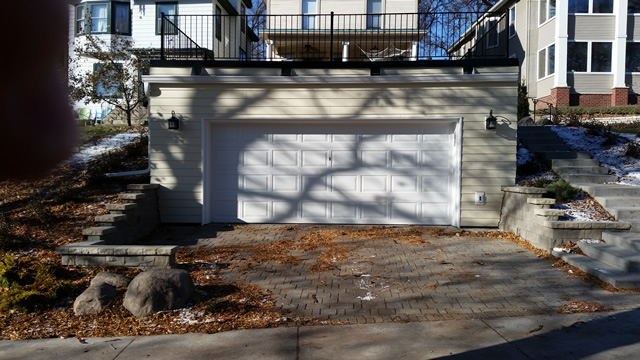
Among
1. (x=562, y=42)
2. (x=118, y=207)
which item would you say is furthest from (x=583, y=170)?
(x=562, y=42)

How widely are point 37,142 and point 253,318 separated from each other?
4.04m

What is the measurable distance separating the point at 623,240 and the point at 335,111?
17.5 feet

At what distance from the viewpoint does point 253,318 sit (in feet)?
16.5

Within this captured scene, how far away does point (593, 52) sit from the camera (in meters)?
21.2

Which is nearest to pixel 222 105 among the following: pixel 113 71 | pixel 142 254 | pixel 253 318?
pixel 142 254

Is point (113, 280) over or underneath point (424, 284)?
over

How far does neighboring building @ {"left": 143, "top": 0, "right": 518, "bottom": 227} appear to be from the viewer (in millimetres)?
9547

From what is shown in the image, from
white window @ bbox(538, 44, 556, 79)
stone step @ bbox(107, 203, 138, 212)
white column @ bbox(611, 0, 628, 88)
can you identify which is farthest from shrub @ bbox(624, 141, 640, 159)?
white column @ bbox(611, 0, 628, 88)

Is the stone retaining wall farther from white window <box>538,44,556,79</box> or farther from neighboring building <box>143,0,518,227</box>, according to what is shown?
white window <box>538,44,556,79</box>

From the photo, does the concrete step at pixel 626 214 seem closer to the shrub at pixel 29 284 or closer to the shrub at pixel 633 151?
the shrub at pixel 633 151

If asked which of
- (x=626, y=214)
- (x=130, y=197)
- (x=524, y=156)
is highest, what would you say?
(x=524, y=156)

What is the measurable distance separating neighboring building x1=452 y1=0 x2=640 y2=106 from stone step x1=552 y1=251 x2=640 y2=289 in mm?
15677

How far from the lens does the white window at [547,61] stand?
2158cm

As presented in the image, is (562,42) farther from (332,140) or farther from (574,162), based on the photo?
(332,140)
